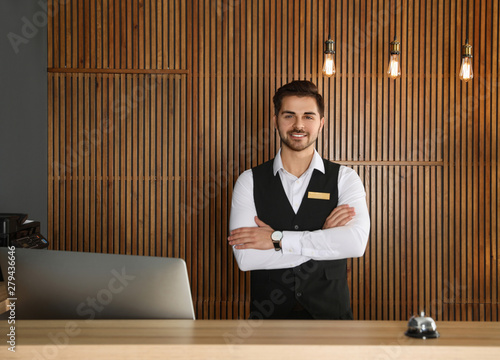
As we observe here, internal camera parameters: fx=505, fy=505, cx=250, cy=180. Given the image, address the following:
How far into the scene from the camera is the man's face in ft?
11.4

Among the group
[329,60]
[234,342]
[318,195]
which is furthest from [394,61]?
[234,342]

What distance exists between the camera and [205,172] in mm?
4750

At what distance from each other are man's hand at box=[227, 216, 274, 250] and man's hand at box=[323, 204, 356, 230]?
38 cm

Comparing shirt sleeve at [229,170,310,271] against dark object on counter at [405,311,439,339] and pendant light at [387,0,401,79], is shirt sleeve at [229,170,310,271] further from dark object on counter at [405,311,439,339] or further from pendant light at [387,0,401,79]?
pendant light at [387,0,401,79]

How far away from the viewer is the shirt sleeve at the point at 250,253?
3213mm

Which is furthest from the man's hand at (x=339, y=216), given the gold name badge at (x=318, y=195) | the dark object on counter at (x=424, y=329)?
the dark object on counter at (x=424, y=329)

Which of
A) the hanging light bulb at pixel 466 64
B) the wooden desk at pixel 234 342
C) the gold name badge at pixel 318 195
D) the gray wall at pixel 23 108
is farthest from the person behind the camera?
the hanging light bulb at pixel 466 64

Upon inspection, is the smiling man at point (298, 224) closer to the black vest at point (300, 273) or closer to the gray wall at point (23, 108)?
the black vest at point (300, 273)

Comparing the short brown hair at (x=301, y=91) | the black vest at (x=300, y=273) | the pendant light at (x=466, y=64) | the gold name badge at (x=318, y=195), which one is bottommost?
the black vest at (x=300, y=273)

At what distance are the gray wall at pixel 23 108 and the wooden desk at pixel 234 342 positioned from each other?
97.0 inches

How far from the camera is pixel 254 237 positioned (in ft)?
10.7

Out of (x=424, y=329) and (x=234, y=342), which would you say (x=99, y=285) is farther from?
(x=424, y=329)

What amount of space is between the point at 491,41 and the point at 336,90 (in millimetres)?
1512

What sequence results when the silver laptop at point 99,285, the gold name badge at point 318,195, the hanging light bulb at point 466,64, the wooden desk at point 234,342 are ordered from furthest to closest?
the hanging light bulb at point 466,64
the gold name badge at point 318,195
the silver laptop at point 99,285
the wooden desk at point 234,342
